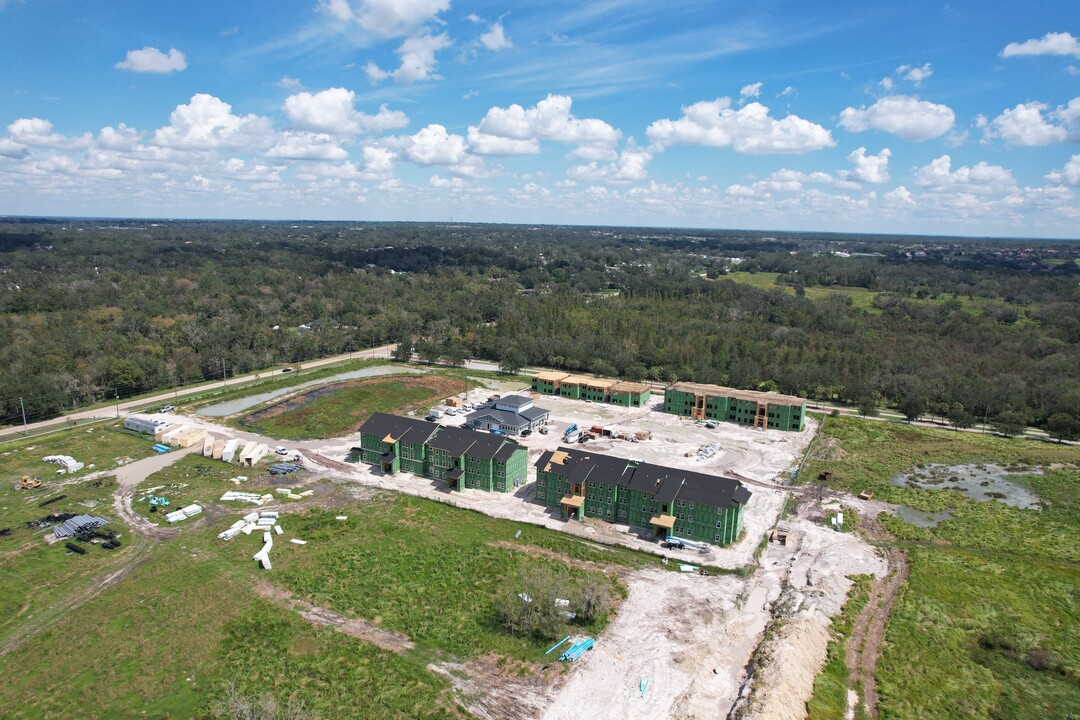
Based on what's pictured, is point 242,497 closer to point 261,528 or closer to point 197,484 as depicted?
point 261,528

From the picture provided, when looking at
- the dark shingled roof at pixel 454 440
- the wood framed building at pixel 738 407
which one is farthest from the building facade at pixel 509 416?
the wood framed building at pixel 738 407

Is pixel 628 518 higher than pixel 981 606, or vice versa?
pixel 628 518

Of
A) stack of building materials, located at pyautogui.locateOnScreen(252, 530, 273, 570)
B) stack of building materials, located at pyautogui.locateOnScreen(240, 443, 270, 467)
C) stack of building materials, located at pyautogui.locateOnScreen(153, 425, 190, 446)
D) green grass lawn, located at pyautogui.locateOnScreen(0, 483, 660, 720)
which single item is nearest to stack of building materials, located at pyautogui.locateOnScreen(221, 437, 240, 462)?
stack of building materials, located at pyautogui.locateOnScreen(240, 443, 270, 467)

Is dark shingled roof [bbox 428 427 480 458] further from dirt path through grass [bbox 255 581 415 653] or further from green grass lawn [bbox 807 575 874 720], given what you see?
green grass lawn [bbox 807 575 874 720]

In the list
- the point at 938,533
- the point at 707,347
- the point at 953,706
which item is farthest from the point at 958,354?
the point at 953,706

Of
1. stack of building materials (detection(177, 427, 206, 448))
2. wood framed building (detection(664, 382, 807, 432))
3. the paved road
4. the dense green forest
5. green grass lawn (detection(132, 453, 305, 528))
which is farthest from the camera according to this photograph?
the dense green forest

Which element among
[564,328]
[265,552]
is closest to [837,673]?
[265,552]

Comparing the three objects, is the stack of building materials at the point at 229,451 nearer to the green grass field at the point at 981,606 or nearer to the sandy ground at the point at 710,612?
the sandy ground at the point at 710,612
